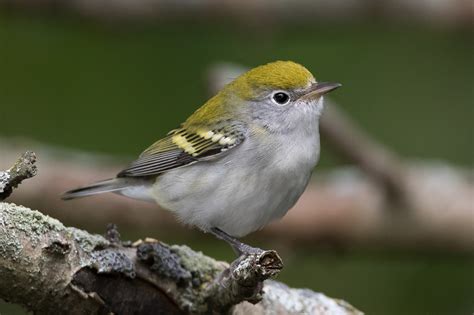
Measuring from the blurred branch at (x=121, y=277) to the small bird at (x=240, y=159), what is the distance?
0.32m

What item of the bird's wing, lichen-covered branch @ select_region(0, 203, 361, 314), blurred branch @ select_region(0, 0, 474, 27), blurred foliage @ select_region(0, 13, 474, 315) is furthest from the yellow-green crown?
blurred branch @ select_region(0, 0, 474, 27)

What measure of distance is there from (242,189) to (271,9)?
3.00m

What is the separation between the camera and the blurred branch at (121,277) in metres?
3.30

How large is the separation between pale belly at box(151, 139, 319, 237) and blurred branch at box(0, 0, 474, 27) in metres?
2.57

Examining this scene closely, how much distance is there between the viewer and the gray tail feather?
4.82 meters

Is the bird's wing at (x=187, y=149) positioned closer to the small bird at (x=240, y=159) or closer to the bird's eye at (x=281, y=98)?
the small bird at (x=240, y=159)

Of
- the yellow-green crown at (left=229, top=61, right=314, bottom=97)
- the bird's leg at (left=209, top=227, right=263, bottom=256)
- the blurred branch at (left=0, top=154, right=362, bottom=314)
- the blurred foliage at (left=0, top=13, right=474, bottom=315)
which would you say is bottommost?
the blurred branch at (left=0, top=154, right=362, bottom=314)

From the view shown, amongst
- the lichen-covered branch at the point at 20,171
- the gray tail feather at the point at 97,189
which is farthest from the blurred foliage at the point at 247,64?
the lichen-covered branch at the point at 20,171

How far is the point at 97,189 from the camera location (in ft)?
16.0

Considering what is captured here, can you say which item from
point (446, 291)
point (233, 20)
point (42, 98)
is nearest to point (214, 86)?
point (233, 20)

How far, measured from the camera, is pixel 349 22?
22.9 ft

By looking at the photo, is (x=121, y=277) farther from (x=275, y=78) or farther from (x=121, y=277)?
(x=275, y=78)

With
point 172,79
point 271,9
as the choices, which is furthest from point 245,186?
point 172,79

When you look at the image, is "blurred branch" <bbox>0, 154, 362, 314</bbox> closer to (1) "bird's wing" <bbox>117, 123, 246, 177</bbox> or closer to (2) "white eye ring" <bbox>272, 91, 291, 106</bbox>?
(1) "bird's wing" <bbox>117, 123, 246, 177</bbox>
